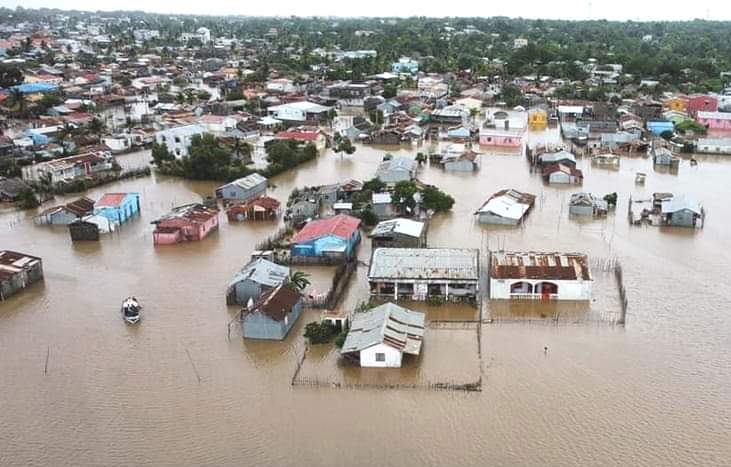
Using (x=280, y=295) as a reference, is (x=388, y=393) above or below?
below

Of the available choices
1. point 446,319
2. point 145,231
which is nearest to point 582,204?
point 446,319

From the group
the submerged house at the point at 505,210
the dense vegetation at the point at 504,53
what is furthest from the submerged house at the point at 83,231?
the dense vegetation at the point at 504,53

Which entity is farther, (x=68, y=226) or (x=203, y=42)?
(x=203, y=42)

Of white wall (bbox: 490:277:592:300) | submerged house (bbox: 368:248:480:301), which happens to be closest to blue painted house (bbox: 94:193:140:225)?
submerged house (bbox: 368:248:480:301)

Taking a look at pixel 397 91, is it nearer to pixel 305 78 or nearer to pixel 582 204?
pixel 305 78

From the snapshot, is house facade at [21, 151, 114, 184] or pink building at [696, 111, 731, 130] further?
pink building at [696, 111, 731, 130]

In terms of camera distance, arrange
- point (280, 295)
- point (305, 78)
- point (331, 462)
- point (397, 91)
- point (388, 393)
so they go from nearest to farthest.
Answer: point (331, 462) → point (388, 393) → point (280, 295) → point (397, 91) → point (305, 78)

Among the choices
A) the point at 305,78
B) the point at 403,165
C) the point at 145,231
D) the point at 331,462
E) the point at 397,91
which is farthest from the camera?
the point at 305,78

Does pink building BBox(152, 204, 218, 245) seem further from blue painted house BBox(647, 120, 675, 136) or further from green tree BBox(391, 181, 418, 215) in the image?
blue painted house BBox(647, 120, 675, 136)
